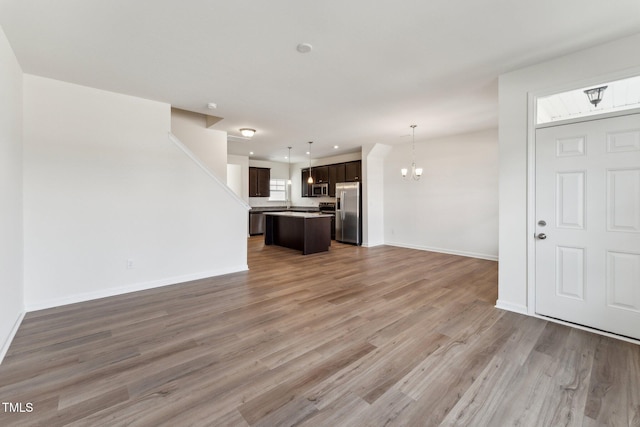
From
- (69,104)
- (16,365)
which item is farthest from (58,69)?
(16,365)

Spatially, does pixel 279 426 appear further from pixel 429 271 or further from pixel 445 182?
pixel 445 182

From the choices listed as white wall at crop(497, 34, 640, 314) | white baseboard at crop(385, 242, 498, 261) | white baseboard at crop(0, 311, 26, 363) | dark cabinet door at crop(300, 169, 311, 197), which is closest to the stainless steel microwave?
dark cabinet door at crop(300, 169, 311, 197)

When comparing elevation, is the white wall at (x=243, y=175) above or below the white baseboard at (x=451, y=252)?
above

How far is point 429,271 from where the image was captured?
4.81m

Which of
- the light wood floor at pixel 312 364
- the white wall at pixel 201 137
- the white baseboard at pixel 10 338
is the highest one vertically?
Result: the white wall at pixel 201 137

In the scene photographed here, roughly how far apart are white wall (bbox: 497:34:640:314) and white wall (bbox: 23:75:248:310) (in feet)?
13.6

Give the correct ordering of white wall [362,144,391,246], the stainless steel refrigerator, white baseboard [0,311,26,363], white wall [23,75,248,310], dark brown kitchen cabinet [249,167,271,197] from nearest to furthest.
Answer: white baseboard [0,311,26,363] → white wall [23,75,248,310] → white wall [362,144,391,246] → the stainless steel refrigerator → dark brown kitchen cabinet [249,167,271,197]

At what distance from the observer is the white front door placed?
250 centimetres

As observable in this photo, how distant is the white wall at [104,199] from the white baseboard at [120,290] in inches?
0.5

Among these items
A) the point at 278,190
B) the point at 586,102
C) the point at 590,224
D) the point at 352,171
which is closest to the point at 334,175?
the point at 352,171

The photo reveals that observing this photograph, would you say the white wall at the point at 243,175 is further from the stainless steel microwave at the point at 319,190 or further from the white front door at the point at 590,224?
the white front door at the point at 590,224

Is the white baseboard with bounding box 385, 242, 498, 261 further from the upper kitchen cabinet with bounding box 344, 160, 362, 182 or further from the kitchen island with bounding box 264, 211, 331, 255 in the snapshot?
the upper kitchen cabinet with bounding box 344, 160, 362, 182

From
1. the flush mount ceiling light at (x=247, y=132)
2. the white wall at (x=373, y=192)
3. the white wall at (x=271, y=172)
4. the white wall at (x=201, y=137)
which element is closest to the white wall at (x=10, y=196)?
the white wall at (x=201, y=137)

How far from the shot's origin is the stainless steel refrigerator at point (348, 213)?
24.9 ft
